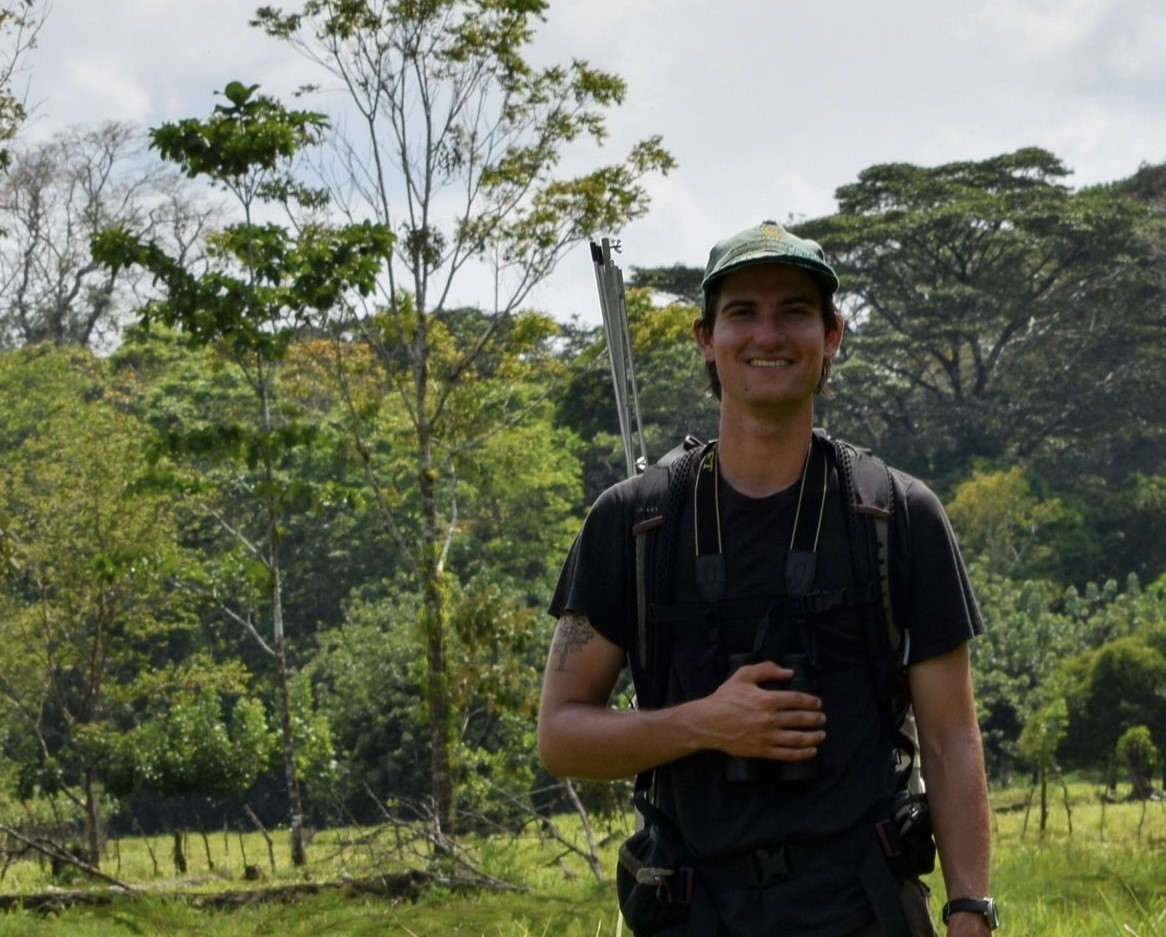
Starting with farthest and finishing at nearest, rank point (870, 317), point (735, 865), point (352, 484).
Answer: point (870, 317)
point (352, 484)
point (735, 865)

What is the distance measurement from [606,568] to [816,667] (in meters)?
0.29

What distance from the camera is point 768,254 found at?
7.22 feet

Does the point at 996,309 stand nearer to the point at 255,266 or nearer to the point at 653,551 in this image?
the point at 255,266

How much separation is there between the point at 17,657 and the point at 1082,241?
25.5 metres

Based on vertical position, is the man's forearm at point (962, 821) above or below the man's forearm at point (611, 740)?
below

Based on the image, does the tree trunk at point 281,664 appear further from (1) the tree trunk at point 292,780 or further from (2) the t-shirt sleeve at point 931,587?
(2) the t-shirt sleeve at point 931,587

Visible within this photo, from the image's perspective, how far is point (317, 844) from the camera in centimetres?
2222

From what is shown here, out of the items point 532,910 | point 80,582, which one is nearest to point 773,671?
point 532,910

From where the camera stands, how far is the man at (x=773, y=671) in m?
2.11

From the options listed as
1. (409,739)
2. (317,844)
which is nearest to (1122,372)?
(409,739)

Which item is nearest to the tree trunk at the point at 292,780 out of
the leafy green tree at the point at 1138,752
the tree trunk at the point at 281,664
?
the tree trunk at the point at 281,664

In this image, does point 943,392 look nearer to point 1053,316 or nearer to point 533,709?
point 1053,316

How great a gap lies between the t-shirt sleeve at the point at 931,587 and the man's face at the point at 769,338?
18 centimetres

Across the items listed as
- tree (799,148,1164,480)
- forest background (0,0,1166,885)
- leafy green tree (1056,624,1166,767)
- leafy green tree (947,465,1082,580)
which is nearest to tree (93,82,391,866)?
forest background (0,0,1166,885)
